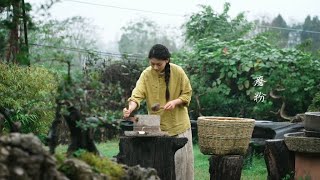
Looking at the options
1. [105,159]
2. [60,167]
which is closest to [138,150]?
[105,159]

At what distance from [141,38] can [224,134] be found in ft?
66.3

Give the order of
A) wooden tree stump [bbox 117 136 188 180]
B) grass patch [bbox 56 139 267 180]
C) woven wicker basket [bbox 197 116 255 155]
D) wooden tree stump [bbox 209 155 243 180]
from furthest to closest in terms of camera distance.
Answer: grass patch [bbox 56 139 267 180]
wooden tree stump [bbox 209 155 243 180]
woven wicker basket [bbox 197 116 255 155]
wooden tree stump [bbox 117 136 188 180]

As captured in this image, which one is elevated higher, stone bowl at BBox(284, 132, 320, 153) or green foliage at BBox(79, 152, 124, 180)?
green foliage at BBox(79, 152, 124, 180)

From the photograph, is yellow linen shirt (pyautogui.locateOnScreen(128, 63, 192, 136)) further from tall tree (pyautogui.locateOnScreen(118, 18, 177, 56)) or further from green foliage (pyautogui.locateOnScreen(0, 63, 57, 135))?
tall tree (pyautogui.locateOnScreen(118, 18, 177, 56))

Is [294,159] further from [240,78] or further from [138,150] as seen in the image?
[240,78]

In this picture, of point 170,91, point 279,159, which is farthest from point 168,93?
point 279,159

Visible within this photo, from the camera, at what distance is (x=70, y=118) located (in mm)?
3242

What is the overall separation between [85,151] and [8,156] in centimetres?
69

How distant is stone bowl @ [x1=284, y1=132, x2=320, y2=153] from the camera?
602 cm

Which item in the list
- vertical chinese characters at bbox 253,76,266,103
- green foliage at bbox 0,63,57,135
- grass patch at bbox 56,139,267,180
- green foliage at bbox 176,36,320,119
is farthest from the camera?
green foliage at bbox 176,36,320,119

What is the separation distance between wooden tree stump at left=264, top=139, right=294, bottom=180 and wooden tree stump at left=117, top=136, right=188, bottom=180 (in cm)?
181

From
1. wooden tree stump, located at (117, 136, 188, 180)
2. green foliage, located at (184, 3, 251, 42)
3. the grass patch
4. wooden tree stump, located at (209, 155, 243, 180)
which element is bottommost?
the grass patch

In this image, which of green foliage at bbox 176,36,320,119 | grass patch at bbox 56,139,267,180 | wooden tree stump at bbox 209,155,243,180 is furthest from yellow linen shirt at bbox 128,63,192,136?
green foliage at bbox 176,36,320,119

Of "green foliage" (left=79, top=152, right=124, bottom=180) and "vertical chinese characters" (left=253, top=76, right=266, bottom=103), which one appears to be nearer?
"green foliage" (left=79, top=152, right=124, bottom=180)
